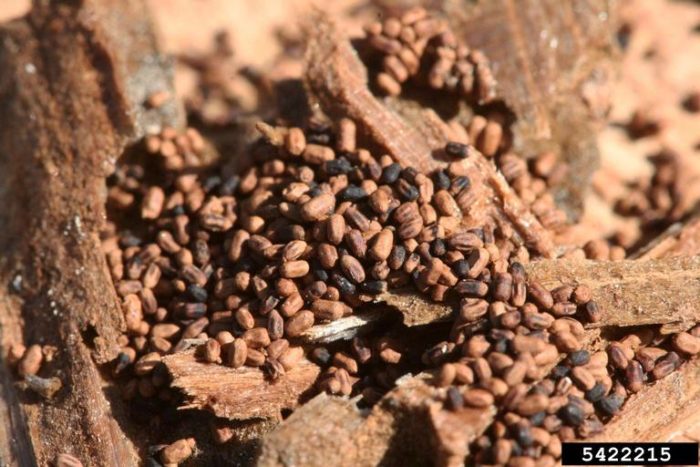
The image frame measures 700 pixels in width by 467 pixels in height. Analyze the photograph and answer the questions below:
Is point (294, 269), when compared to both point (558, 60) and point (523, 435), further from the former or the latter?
point (558, 60)

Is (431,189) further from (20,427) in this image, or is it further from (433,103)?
(20,427)

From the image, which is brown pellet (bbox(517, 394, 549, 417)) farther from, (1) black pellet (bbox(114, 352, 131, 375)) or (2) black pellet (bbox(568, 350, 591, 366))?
(1) black pellet (bbox(114, 352, 131, 375))

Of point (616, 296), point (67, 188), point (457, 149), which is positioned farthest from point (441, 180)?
point (67, 188)

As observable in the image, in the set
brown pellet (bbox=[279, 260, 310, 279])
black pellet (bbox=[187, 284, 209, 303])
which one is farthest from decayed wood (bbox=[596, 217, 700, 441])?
black pellet (bbox=[187, 284, 209, 303])

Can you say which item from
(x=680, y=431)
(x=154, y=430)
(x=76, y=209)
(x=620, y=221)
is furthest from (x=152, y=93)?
(x=680, y=431)

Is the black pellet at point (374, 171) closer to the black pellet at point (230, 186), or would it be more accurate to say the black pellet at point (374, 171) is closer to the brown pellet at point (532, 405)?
the black pellet at point (230, 186)
